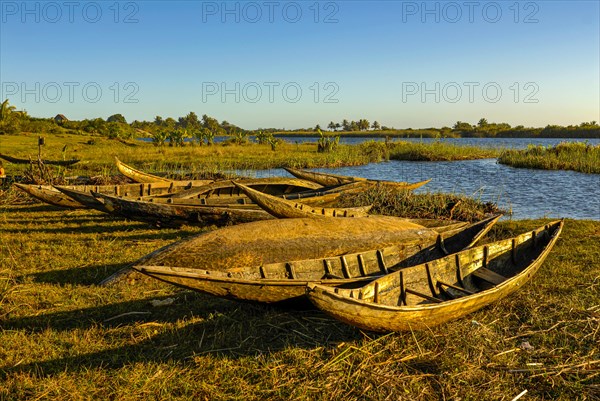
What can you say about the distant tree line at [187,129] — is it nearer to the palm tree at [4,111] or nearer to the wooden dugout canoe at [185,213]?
the palm tree at [4,111]

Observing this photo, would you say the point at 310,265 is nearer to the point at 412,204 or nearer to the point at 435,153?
the point at 412,204

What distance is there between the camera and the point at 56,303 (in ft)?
20.8

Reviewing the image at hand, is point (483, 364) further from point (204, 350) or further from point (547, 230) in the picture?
point (547, 230)

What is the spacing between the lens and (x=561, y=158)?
31.9 metres

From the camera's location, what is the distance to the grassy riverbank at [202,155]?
88.0 ft

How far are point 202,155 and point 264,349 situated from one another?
30.5 meters

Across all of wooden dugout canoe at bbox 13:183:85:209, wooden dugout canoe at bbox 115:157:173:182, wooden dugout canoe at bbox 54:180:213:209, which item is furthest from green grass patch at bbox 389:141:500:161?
wooden dugout canoe at bbox 13:183:85:209

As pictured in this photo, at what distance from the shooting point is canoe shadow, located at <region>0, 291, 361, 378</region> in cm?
470

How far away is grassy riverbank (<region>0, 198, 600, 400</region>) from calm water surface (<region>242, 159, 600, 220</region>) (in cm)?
916

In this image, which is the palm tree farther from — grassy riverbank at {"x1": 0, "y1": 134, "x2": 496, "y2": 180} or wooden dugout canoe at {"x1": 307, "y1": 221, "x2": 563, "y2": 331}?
wooden dugout canoe at {"x1": 307, "y1": 221, "x2": 563, "y2": 331}

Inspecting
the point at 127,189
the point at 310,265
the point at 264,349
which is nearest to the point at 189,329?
the point at 264,349

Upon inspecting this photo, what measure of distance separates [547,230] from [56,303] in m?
8.00

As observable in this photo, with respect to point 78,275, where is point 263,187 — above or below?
above

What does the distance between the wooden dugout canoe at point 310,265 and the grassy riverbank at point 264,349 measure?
61 cm
